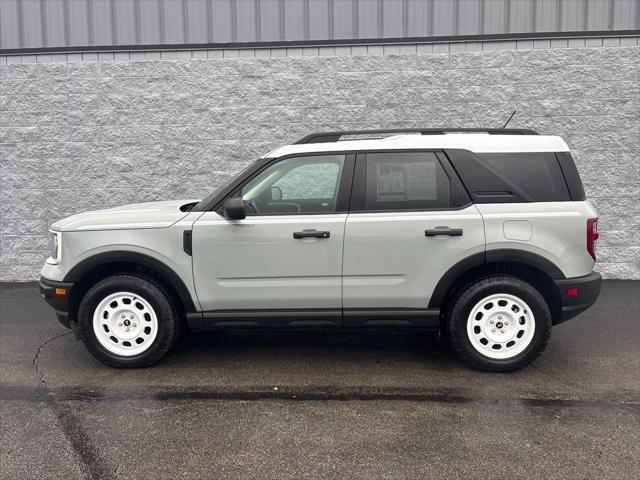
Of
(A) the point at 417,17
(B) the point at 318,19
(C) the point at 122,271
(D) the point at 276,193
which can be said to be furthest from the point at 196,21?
(C) the point at 122,271

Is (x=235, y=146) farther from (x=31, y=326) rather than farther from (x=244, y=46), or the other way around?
(x=31, y=326)

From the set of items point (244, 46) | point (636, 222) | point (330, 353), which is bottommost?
point (330, 353)

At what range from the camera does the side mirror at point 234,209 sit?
4375 mm

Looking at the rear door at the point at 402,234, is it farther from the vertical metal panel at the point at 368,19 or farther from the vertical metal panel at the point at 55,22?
the vertical metal panel at the point at 55,22

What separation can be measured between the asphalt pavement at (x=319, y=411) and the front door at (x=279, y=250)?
0.53 meters

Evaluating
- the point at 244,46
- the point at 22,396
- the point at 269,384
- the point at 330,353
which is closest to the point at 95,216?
the point at 22,396

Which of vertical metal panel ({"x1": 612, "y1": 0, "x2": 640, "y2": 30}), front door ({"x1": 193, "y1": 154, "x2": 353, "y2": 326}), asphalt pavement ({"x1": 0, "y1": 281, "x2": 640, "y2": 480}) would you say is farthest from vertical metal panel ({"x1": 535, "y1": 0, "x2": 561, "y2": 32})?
front door ({"x1": 193, "y1": 154, "x2": 353, "y2": 326})

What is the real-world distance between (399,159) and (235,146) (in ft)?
13.3

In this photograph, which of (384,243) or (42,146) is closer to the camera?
(384,243)

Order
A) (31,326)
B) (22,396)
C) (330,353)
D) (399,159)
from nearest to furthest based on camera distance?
(22,396) < (399,159) < (330,353) < (31,326)

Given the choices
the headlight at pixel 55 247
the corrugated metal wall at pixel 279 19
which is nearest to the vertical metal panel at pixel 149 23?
the corrugated metal wall at pixel 279 19

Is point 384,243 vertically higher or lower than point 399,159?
lower

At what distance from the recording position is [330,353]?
16.8ft

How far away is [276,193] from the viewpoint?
467cm
